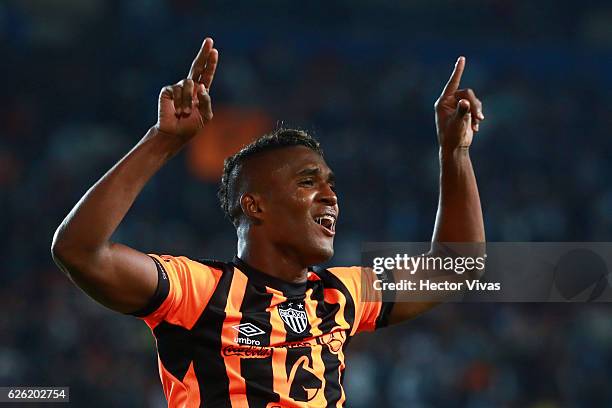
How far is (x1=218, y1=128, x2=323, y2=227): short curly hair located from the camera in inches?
115

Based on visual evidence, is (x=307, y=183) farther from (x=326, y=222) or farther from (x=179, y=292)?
(x=179, y=292)

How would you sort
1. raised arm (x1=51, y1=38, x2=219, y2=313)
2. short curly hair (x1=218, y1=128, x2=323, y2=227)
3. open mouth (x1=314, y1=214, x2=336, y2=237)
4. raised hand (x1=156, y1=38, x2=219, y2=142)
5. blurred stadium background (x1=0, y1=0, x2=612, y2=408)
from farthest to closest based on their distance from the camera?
blurred stadium background (x1=0, y1=0, x2=612, y2=408), short curly hair (x1=218, y1=128, x2=323, y2=227), open mouth (x1=314, y1=214, x2=336, y2=237), raised hand (x1=156, y1=38, x2=219, y2=142), raised arm (x1=51, y1=38, x2=219, y2=313)

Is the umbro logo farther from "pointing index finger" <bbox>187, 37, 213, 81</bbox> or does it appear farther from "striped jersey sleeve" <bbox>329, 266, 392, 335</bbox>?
"pointing index finger" <bbox>187, 37, 213, 81</bbox>

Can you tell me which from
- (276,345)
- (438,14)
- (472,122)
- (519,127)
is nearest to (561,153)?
(519,127)

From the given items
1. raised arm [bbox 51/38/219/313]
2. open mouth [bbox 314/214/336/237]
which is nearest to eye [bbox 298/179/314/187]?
open mouth [bbox 314/214/336/237]

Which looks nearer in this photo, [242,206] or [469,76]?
[242,206]

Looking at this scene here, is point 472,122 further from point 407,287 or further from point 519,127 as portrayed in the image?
point 519,127

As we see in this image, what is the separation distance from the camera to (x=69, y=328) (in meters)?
6.06

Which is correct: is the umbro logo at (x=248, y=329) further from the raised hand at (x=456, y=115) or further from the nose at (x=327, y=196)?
the raised hand at (x=456, y=115)

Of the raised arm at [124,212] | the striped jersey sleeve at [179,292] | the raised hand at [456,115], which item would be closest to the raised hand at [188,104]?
the raised arm at [124,212]

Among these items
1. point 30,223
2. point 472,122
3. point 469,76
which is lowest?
point 472,122

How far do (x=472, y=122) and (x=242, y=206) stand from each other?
755 millimetres

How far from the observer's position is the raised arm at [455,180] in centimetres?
288

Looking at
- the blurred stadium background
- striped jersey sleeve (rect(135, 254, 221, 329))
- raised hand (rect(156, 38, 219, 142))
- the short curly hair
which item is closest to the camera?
raised hand (rect(156, 38, 219, 142))
